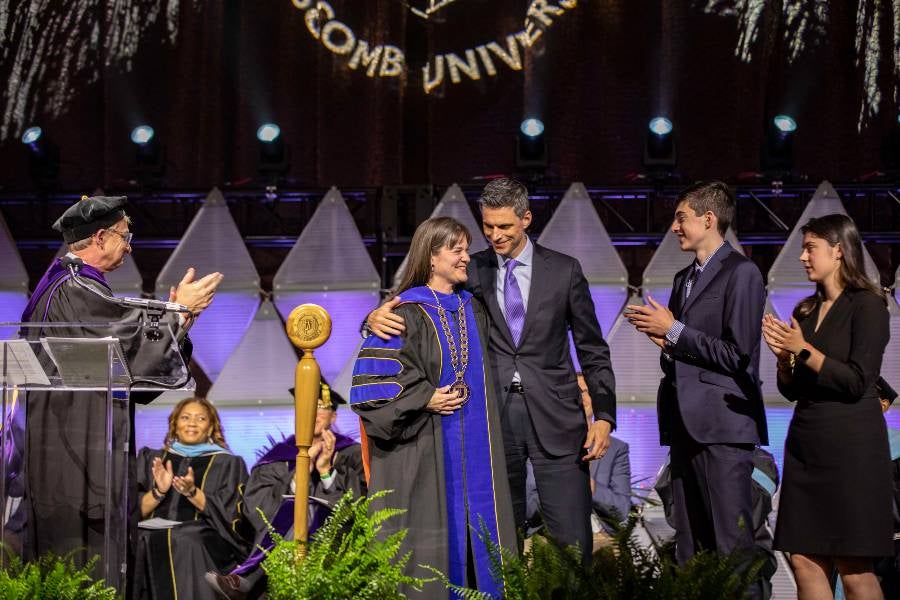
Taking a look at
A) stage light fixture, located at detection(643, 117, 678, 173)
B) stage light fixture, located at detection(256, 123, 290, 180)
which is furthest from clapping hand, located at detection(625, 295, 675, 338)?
stage light fixture, located at detection(256, 123, 290, 180)

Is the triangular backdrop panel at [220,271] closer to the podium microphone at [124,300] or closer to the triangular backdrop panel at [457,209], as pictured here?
the triangular backdrop panel at [457,209]

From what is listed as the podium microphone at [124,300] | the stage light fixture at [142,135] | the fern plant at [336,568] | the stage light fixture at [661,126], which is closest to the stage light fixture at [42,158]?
the stage light fixture at [142,135]

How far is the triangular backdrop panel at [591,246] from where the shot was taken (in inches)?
262

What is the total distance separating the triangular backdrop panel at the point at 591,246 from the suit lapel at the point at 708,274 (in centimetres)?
255

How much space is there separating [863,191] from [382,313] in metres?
4.13

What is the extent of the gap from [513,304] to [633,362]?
2754 mm

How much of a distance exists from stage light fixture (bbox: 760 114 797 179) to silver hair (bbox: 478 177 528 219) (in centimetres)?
327

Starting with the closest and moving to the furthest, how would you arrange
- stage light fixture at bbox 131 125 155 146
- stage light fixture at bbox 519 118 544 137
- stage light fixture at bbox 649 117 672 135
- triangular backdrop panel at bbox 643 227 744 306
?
triangular backdrop panel at bbox 643 227 744 306 < stage light fixture at bbox 649 117 672 135 < stage light fixture at bbox 519 118 544 137 < stage light fixture at bbox 131 125 155 146

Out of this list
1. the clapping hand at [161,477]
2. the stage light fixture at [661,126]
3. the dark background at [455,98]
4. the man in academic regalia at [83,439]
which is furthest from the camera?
the dark background at [455,98]

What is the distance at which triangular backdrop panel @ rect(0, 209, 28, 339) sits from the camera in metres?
6.88

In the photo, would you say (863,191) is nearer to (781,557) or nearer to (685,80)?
(685,80)

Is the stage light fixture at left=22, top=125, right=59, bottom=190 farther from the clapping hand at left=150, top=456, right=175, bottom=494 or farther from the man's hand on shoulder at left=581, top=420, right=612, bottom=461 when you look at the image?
the man's hand on shoulder at left=581, top=420, right=612, bottom=461

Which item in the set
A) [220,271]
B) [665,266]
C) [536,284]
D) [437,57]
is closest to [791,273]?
[665,266]

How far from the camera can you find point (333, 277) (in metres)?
6.84
